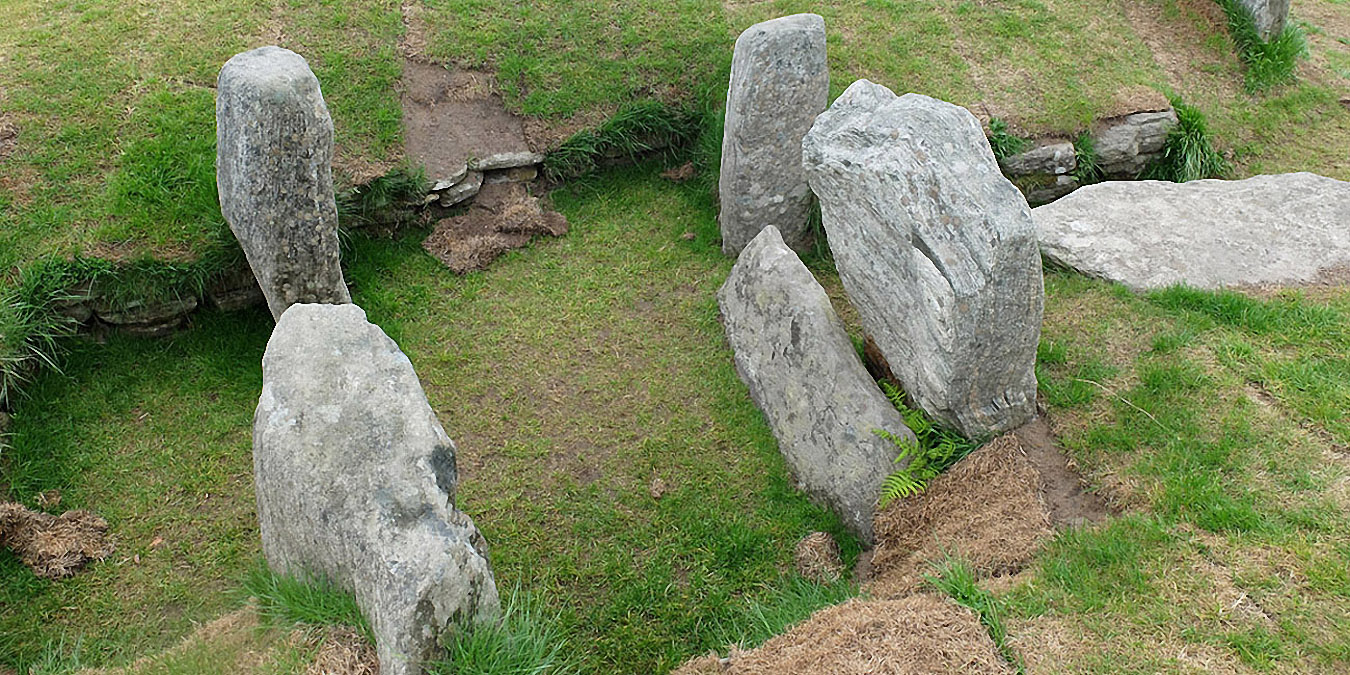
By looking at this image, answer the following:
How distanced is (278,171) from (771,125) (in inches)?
138

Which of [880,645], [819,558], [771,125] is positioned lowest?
[819,558]

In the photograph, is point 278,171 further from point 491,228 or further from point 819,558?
point 819,558

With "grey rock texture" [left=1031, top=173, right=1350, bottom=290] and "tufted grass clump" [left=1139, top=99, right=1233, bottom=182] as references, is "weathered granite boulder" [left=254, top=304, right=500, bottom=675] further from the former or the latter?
"tufted grass clump" [left=1139, top=99, right=1233, bottom=182]

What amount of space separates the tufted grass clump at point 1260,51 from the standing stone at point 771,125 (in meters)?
5.38

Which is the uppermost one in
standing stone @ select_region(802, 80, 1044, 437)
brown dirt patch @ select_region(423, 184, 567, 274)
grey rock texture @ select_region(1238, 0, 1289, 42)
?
standing stone @ select_region(802, 80, 1044, 437)

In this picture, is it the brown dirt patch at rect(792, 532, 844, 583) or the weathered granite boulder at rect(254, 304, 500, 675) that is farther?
the brown dirt patch at rect(792, 532, 844, 583)

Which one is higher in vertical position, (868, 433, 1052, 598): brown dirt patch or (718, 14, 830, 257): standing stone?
(718, 14, 830, 257): standing stone

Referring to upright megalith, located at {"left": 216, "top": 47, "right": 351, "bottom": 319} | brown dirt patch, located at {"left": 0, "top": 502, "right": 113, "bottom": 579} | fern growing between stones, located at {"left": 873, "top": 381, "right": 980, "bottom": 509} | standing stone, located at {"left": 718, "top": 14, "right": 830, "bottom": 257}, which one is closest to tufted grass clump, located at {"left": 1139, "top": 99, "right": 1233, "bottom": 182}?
standing stone, located at {"left": 718, "top": 14, "right": 830, "bottom": 257}

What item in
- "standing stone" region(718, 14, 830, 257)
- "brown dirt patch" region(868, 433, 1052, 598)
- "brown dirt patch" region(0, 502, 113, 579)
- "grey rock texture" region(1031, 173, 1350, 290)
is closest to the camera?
"brown dirt patch" region(868, 433, 1052, 598)

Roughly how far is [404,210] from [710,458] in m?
3.54

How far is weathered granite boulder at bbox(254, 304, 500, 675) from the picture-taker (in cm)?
409

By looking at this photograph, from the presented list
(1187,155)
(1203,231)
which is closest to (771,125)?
(1203,231)

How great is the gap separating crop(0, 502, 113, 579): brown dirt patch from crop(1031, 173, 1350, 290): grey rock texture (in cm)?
664

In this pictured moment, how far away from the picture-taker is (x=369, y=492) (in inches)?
169
